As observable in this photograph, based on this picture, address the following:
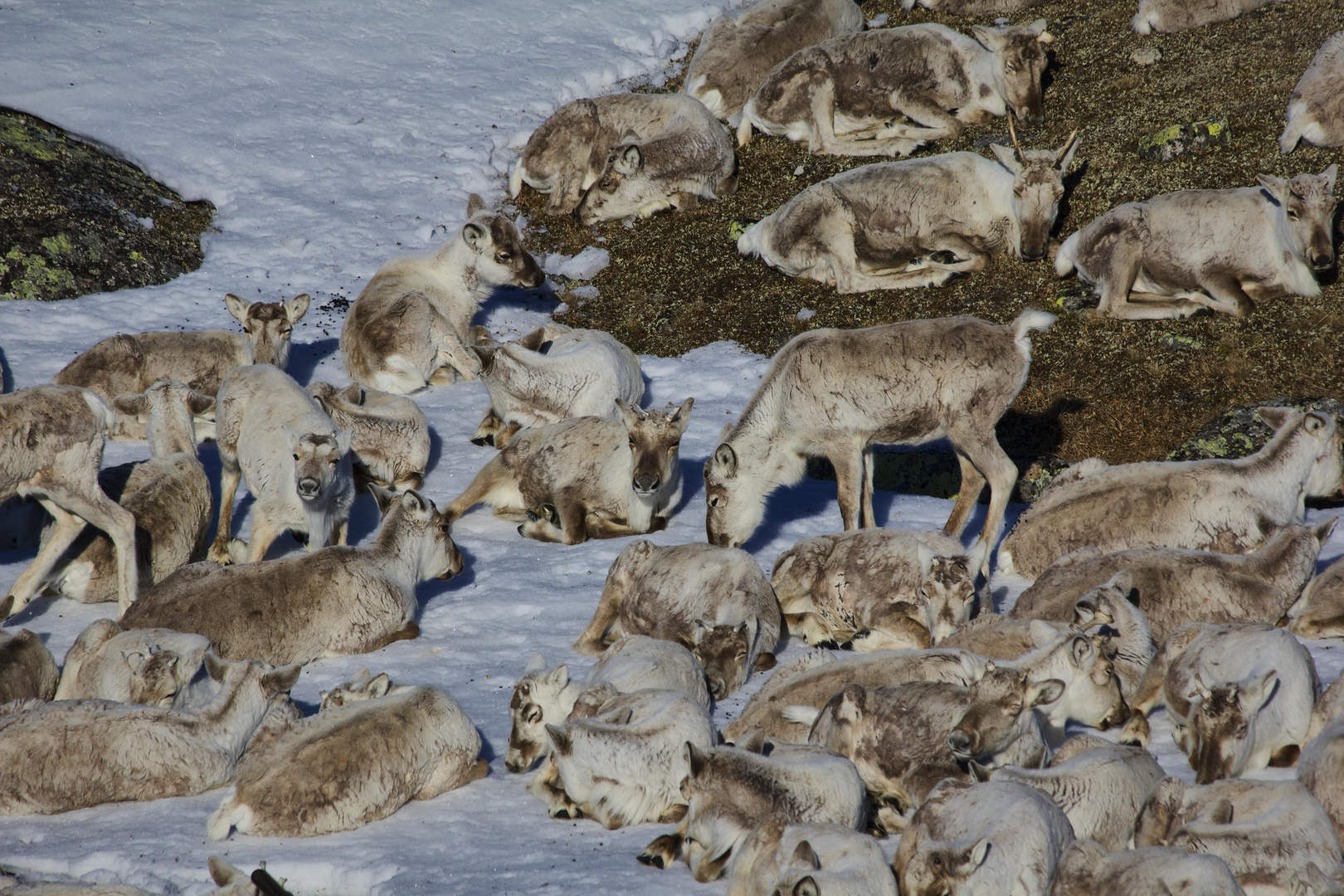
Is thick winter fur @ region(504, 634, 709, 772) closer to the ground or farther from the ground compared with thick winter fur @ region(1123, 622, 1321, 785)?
closer to the ground

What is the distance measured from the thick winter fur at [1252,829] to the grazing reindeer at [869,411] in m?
3.78

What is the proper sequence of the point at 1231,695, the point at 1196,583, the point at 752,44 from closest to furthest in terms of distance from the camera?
the point at 1231,695 → the point at 1196,583 → the point at 752,44

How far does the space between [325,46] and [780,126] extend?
889 cm

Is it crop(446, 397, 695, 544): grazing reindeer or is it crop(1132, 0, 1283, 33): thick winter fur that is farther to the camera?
crop(1132, 0, 1283, 33): thick winter fur

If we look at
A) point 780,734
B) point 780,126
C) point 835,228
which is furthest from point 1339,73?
point 780,734

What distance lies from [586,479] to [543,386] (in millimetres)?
1779

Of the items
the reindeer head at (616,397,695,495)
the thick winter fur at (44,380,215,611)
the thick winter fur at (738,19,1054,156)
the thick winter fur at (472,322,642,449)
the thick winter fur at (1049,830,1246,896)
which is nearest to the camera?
the thick winter fur at (1049,830,1246,896)

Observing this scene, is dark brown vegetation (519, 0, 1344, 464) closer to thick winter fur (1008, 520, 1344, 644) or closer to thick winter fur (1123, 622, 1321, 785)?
thick winter fur (1008, 520, 1344, 644)

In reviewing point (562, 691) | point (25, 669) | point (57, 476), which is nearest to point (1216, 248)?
point (562, 691)

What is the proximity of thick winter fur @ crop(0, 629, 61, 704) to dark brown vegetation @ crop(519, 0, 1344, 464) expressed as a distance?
844cm

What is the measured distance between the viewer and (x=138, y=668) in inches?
286

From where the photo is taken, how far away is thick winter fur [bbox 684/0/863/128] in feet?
62.5

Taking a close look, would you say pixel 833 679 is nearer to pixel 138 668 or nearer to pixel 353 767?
pixel 353 767

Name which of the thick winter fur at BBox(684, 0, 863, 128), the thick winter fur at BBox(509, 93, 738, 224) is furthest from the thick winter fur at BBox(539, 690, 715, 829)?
the thick winter fur at BBox(684, 0, 863, 128)
